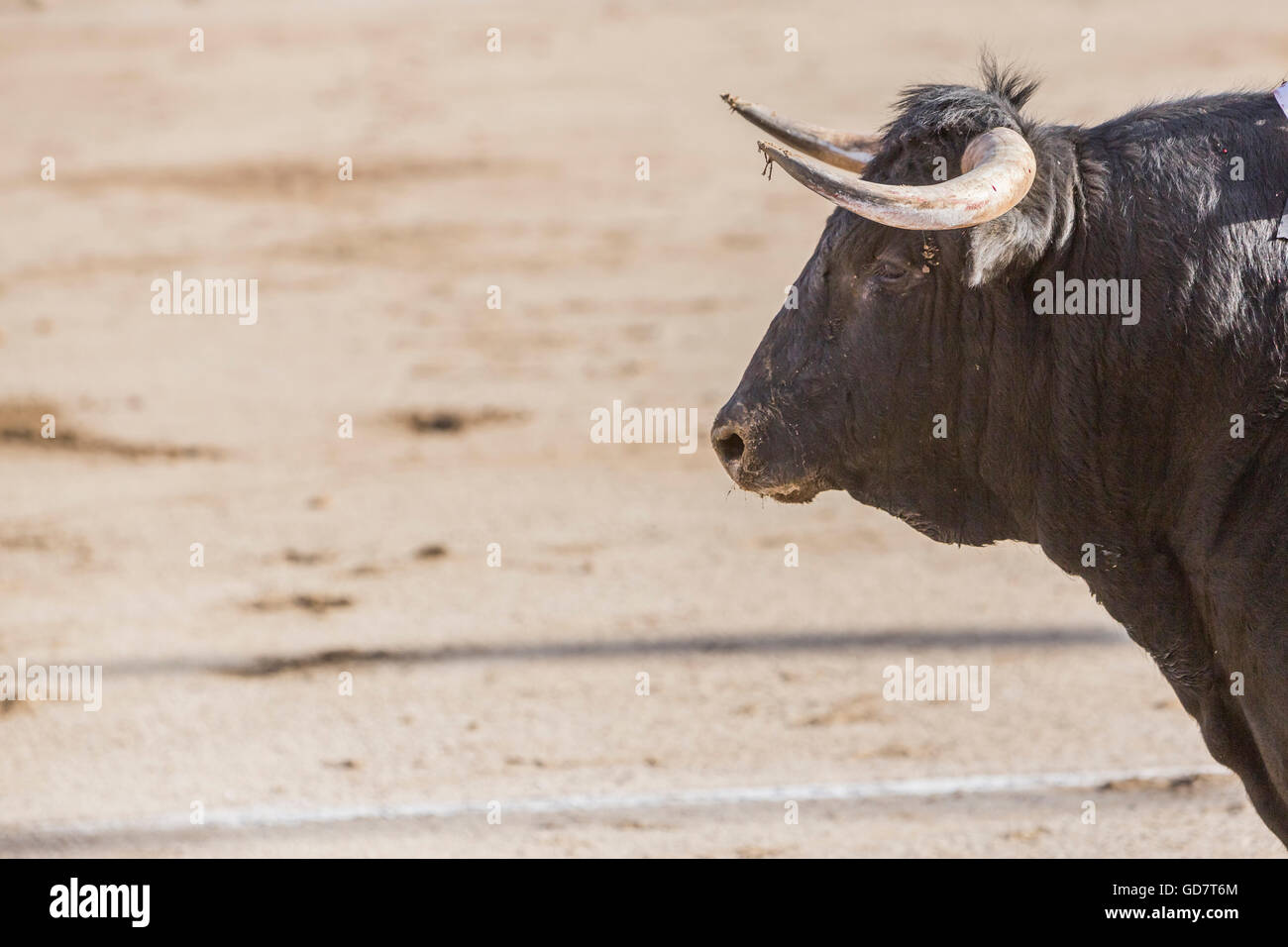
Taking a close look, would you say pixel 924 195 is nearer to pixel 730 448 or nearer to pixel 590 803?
pixel 730 448

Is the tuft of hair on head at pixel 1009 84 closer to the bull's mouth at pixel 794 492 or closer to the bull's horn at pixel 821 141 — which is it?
the bull's horn at pixel 821 141

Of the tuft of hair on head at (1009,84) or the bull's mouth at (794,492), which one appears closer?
the tuft of hair on head at (1009,84)

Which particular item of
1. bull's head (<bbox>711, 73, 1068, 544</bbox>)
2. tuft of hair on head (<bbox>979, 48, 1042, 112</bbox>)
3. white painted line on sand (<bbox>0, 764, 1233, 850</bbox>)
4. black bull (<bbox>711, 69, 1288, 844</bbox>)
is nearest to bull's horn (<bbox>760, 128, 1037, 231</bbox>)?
bull's head (<bbox>711, 73, 1068, 544</bbox>)

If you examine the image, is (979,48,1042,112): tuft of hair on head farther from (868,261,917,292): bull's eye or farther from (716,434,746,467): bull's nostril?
(716,434,746,467): bull's nostril

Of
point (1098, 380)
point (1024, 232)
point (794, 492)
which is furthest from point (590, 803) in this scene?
point (1024, 232)

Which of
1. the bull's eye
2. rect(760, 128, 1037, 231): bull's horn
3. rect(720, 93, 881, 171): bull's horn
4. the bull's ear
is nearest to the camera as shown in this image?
rect(760, 128, 1037, 231): bull's horn

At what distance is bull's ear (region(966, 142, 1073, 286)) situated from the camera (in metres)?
3.42

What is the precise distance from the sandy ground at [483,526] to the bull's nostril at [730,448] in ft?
4.99

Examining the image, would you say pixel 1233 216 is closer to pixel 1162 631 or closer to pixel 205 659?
pixel 1162 631

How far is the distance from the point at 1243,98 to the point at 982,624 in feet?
10.8

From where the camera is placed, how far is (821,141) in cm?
415

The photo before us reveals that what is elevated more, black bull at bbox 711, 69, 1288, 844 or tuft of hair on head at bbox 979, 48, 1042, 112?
tuft of hair on head at bbox 979, 48, 1042, 112

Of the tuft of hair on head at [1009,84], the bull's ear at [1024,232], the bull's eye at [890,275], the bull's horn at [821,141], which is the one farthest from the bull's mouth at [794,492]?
the tuft of hair on head at [1009,84]

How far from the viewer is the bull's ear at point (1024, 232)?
11.2ft
